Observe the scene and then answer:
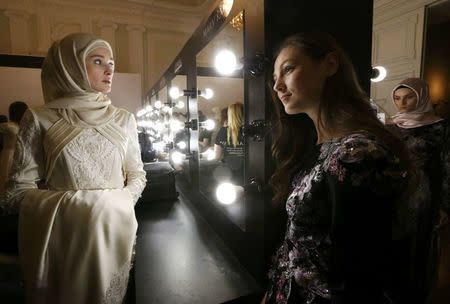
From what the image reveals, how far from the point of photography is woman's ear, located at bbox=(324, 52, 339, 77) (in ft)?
2.63

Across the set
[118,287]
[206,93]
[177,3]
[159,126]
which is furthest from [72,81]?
[177,3]

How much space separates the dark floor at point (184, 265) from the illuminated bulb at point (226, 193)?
246mm

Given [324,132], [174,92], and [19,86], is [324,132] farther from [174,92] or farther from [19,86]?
[19,86]

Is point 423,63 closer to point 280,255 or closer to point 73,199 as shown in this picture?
point 280,255

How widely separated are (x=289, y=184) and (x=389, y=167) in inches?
16.3

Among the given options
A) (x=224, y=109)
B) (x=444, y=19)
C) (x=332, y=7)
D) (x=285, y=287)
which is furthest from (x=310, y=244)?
(x=444, y=19)

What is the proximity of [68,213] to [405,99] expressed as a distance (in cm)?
271

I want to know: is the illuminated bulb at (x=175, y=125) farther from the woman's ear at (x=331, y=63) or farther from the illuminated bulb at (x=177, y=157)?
the woman's ear at (x=331, y=63)

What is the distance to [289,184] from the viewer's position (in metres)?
1.02

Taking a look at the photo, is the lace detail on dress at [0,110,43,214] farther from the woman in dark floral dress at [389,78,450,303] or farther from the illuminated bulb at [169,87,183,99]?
the woman in dark floral dress at [389,78,450,303]

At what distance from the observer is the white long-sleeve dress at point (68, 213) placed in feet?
3.26

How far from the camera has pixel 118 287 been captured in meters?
1.07

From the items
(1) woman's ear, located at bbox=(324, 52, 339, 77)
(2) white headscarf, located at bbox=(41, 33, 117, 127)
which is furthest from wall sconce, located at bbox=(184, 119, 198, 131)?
(1) woman's ear, located at bbox=(324, 52, 339, 77)

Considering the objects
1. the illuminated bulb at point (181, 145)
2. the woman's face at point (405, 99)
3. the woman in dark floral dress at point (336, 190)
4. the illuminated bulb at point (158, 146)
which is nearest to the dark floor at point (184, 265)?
the woman in dark floral dress at point (336, 190)
